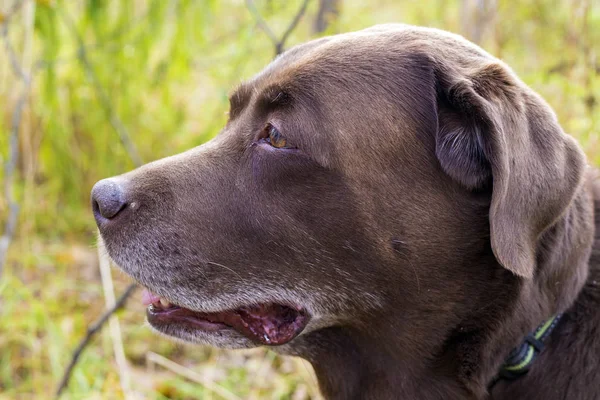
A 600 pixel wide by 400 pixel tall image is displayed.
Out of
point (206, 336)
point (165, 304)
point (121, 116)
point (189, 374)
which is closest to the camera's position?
point (206, 336)

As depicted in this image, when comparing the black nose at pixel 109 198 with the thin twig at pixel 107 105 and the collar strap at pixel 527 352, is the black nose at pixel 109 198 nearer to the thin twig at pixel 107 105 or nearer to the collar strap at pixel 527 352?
the collar strap at pixel 527 352

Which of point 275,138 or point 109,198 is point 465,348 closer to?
point 275,138

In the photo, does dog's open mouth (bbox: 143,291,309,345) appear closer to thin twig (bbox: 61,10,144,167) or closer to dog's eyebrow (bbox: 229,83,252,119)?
dog's eyebrow (bbox: 229,83,252,119)

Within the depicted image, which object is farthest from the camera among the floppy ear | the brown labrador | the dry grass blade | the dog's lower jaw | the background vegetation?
the background vegetation

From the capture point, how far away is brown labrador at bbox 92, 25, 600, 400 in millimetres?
2328

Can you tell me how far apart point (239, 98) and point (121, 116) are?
283 cm

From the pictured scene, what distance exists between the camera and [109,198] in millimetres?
2383

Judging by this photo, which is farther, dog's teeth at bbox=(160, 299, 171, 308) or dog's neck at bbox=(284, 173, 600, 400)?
dog's teeth at bbox=(160, 299, 171, 308)

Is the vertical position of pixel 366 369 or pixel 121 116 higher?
pixel 366 369

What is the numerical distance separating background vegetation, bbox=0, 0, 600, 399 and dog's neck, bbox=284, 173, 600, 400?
3.36 ft

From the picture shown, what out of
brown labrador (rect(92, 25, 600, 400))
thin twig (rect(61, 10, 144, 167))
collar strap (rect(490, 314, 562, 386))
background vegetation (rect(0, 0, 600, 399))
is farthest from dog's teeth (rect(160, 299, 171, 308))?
thin twig (rect(61, 10, 144, 167))

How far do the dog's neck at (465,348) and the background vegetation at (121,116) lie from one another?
3.36ft

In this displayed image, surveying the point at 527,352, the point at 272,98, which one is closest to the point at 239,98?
the point at 272,98

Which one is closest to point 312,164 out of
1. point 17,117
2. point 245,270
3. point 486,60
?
point 245,270
